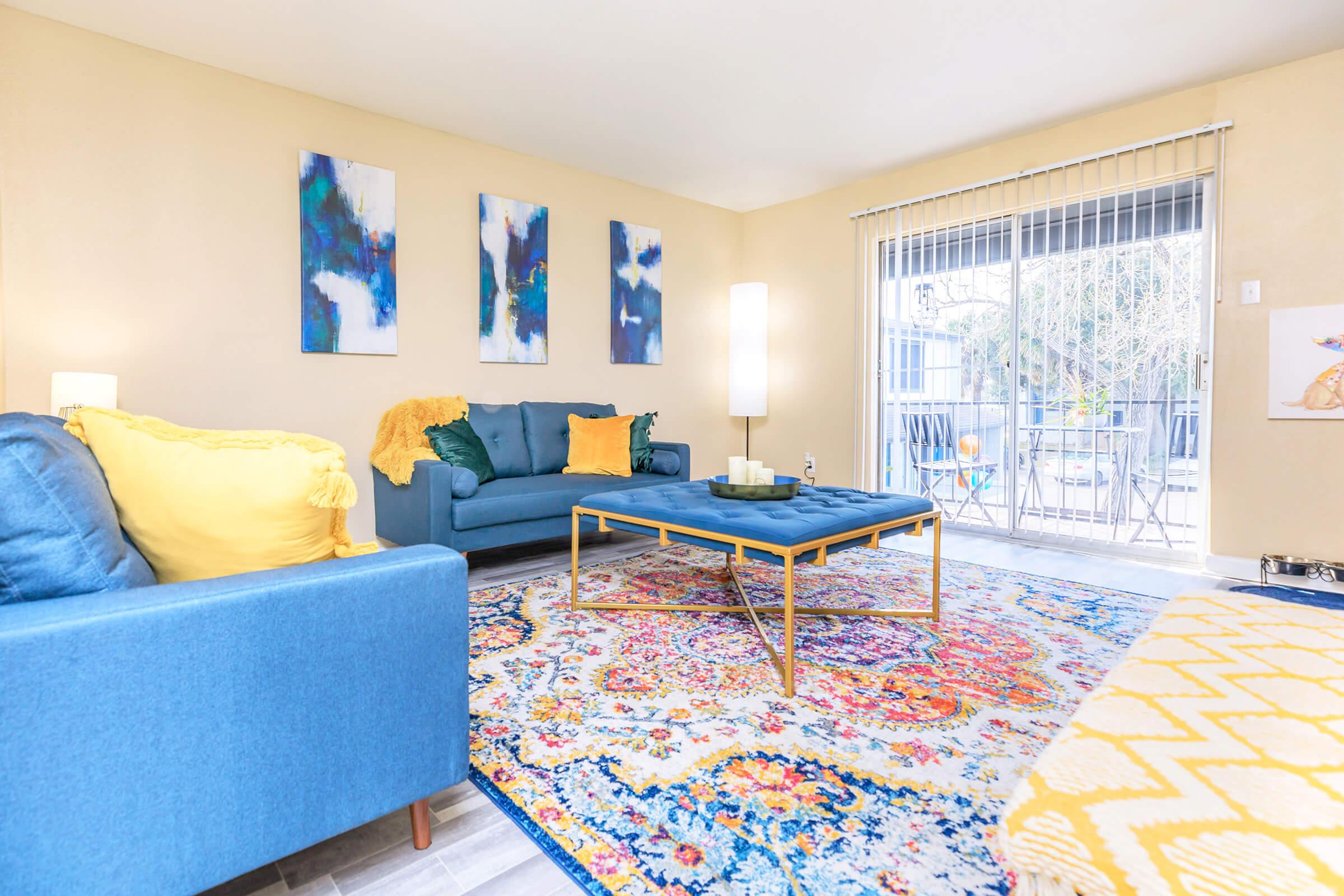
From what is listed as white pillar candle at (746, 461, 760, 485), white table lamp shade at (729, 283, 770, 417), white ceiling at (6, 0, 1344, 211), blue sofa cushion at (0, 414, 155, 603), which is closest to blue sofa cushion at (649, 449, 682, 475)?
white table lamp shade at (729, 283, 770, 417)

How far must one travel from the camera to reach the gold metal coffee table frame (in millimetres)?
2090

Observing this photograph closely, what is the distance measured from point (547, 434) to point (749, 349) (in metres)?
2.21

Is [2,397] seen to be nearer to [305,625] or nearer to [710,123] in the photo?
[305,625]

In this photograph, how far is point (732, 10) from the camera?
300 centimetres

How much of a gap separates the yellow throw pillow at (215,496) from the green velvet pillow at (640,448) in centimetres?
324

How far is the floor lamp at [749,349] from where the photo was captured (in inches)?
230

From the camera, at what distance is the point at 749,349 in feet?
19.2

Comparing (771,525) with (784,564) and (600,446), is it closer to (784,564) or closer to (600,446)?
(784,564)

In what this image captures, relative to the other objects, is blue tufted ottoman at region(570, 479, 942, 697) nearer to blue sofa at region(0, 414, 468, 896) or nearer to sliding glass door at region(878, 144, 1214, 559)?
blue sofa at region(0, 414, 468, 896)

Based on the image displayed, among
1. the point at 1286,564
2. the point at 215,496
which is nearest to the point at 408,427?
the point at 215,496

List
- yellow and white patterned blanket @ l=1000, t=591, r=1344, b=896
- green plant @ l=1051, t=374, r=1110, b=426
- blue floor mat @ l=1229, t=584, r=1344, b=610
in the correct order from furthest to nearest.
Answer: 1. green plant @ l=1051, t=374, r=1110, b=426
2. blue floor mat @ l=1229, t=584, r=1344, b=610
3. yellow and white patterned blanket @ l=1000, t=591, r=1344, b=896

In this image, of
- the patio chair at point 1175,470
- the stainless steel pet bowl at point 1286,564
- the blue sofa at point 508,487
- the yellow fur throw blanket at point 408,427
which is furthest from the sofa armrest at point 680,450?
the stainless steel pet bowl at point 1286,564

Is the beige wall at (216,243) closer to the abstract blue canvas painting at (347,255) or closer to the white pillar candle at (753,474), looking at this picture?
the abstract blue canvas painting at (347,255)

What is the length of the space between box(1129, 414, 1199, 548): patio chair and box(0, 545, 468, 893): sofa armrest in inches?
165
